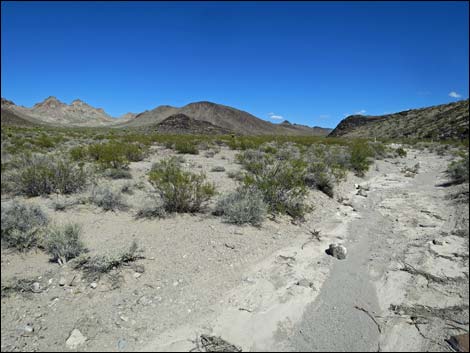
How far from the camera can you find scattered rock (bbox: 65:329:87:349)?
2652 millimetres

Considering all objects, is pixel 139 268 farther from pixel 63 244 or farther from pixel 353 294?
pixel 353 294

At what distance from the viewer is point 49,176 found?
6.32 m

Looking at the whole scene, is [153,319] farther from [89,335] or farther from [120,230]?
[120,230]

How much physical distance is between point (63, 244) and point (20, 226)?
61 centimetres

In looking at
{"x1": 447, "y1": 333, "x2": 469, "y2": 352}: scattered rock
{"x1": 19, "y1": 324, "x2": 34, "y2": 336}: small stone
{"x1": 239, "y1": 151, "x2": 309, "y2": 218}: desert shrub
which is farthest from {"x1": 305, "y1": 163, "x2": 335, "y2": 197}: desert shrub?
{"x1": 19, "y1": 324, "x2": 34, "y2": 336}: small stone

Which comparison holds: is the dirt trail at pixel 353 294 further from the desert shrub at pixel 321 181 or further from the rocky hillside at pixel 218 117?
the rocky hillside at pixel 218 117

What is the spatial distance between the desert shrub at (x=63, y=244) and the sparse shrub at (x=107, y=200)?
1.87 metres

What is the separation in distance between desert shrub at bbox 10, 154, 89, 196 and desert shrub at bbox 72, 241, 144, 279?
265 cm

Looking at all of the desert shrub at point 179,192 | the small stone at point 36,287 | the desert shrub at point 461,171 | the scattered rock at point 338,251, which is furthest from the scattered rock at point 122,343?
the desert shrub at point 461,171

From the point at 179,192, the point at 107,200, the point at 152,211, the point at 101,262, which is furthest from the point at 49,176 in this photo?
the point at 101,262

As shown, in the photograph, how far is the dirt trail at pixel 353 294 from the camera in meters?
Result: 2.92

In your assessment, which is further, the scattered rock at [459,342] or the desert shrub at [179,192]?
the desert shrub at [179,192]

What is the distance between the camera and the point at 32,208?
4.46 metres

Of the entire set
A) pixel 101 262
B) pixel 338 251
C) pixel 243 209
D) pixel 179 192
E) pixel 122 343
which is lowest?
pixel 122 343
